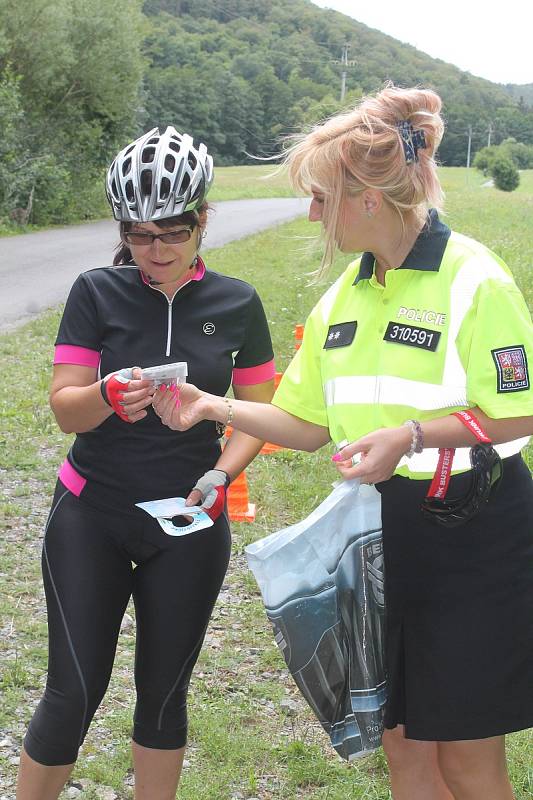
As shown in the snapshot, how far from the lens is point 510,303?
225 centimetres

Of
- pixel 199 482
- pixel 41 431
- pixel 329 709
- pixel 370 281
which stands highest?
pixel 370 281

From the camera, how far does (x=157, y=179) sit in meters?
2.76

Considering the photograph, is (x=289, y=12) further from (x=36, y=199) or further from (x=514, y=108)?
(x=36, y=199)

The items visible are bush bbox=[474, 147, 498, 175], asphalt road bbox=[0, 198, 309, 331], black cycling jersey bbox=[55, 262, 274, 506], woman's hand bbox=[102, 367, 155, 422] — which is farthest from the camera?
bush bbox=[474, 147, 498, 175]

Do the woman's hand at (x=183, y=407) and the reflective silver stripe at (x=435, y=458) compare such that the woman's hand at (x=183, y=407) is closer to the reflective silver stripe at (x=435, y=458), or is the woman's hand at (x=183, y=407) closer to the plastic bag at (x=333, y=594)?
the plastic bag at (x=333, y=594)

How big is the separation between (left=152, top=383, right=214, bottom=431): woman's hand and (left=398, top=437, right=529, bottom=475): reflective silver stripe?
1.99 feet

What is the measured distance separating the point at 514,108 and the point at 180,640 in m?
128

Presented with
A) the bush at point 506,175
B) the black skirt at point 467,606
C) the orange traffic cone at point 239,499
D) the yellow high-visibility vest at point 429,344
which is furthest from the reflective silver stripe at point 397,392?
the bush at point 506,175

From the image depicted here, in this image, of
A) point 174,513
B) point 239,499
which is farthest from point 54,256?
point 174,513

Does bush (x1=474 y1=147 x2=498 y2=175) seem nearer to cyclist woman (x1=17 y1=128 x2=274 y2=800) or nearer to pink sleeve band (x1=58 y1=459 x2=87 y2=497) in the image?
cyclist woman (x1=17 y1=128 x2=274 y2=800)

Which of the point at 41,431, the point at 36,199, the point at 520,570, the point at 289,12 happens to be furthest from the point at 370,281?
the point at 289,12

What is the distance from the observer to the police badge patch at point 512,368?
→ 2.22 meters

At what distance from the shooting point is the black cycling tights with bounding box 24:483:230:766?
2.62 metres

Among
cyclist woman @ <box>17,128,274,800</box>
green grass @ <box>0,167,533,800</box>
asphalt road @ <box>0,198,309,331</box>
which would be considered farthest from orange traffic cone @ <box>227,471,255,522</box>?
cyclist woman @ <box>17,128,274,800</box>
